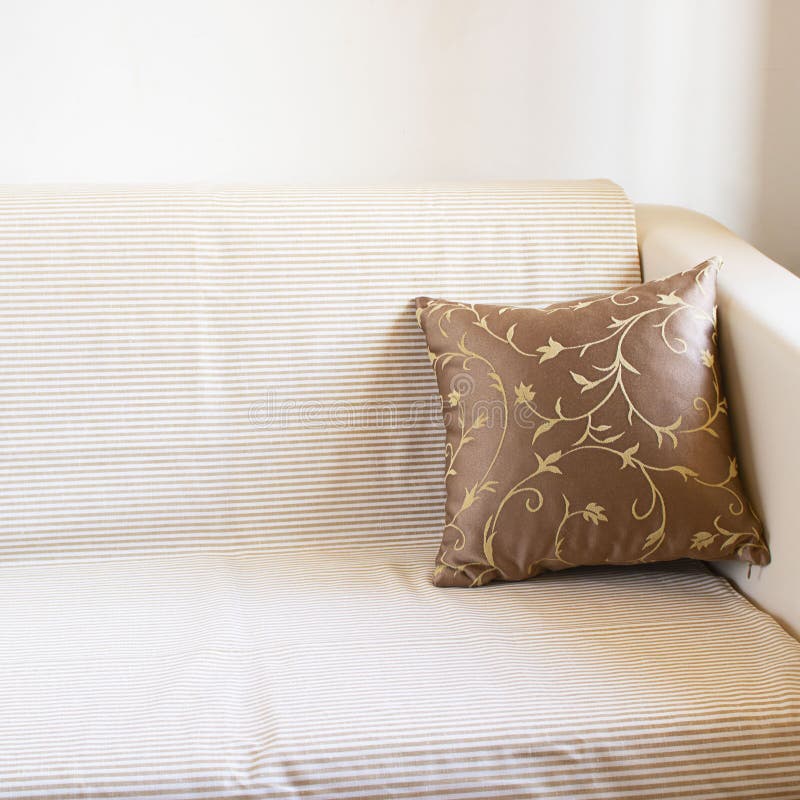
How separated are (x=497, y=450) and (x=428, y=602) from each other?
0.21 m

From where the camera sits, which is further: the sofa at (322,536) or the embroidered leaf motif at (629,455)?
the embroidered leaf motif at (629,455)

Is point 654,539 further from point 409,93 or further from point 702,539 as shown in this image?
point 409,93

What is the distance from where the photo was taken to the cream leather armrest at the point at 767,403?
1.06 metres

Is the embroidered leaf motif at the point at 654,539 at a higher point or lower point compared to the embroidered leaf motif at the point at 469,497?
lower

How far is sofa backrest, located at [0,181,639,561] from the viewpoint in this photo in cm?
127

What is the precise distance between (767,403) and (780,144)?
0.81 meters

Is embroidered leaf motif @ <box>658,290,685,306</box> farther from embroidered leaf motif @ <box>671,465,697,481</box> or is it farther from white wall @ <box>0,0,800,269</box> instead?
white wall @ <box>0,0,800,269</box>

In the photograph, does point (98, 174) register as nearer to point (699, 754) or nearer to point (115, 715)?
point (115, 715)

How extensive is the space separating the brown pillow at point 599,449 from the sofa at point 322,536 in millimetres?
48

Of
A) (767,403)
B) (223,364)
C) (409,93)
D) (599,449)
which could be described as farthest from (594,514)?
(409,93)

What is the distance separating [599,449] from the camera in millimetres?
1124

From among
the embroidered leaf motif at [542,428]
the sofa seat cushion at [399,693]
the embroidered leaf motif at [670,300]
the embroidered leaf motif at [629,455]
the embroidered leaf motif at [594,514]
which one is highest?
the embroidered leaf motif at [670,300]

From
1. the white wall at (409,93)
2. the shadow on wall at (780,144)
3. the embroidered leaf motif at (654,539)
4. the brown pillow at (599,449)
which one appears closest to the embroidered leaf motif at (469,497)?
the brown pillow at (599,449)

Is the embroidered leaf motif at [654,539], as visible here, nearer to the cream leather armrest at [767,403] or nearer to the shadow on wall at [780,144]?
the cream leather armrest at [767,403]
